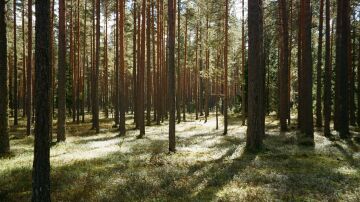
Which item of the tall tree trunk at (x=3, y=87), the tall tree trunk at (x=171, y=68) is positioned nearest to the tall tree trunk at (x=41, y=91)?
the tall tree trunk at (x=3, y=87)

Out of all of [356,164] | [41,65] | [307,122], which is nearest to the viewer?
[41,65]

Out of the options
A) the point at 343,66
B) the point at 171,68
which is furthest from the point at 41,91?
the point at 343,66

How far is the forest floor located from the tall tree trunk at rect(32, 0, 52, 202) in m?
1.83

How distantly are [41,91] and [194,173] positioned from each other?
6.50m

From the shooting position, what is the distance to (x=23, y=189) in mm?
10336

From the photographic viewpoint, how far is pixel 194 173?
41.1 ft

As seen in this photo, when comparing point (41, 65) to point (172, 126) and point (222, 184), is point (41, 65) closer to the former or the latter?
point (222, 184)

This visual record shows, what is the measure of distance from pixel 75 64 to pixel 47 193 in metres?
31.8

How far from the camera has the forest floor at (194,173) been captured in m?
9.80

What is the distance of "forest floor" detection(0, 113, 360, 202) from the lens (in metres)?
9.80

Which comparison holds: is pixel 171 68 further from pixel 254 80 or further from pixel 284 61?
pixel 284 61

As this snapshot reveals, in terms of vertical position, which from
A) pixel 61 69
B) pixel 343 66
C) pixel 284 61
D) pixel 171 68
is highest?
pixel 284 61

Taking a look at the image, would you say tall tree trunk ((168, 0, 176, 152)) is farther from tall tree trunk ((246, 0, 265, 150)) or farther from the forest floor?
tall tree trunk ((246, 0, 265, 150))

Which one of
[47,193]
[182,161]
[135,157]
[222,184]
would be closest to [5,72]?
[135,157]
